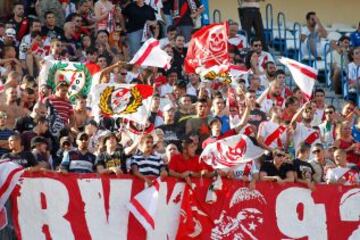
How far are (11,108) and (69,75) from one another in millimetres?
1611

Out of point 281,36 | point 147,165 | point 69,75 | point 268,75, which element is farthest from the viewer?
point 281,36

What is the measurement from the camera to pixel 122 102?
19.8 metres

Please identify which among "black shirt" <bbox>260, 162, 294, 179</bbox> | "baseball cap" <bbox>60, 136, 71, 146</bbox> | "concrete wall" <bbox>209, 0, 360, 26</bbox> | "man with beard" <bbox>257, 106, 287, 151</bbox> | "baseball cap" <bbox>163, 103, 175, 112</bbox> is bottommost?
"black shirt" <bbox>260, 162, 294, 179</bbox>

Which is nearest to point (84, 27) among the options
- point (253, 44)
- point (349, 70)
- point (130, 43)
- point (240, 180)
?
point (130, 43)

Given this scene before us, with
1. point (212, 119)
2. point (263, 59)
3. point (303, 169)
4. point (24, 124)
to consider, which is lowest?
point (303, 169)

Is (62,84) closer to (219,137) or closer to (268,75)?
(219,137)

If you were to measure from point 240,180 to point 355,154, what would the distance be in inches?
117

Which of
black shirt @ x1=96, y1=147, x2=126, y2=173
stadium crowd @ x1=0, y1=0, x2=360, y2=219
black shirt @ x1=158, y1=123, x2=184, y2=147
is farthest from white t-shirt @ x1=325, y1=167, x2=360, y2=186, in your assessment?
black shirt @ x1=96, y1=147, x2=126, y2=173

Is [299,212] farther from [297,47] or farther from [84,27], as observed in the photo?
[297,47]

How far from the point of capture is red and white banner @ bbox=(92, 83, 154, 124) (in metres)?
19.7

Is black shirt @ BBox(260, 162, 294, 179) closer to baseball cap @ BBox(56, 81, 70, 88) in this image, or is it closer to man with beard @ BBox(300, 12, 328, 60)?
baseball cap @ BBox(56, 81, 70, 88)

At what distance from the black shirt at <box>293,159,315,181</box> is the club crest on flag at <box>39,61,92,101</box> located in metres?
3.13

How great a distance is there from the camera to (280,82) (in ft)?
79.4

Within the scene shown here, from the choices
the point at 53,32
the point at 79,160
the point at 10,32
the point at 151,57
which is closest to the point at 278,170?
the point at 79,160
